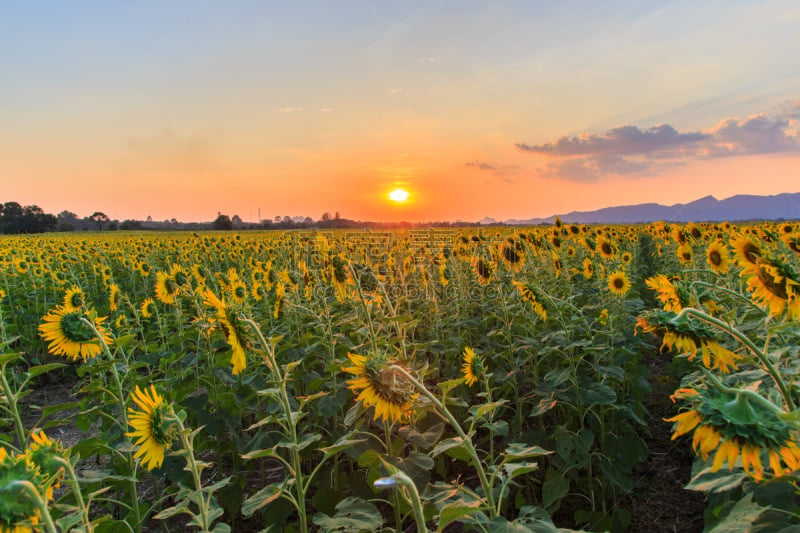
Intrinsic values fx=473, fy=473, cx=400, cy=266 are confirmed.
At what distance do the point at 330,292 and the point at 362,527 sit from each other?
591cm

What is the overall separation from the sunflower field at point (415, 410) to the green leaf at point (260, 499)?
0.04ft

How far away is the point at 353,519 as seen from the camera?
1.86 metres

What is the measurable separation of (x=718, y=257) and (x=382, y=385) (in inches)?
210

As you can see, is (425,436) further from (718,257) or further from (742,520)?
(718,257)

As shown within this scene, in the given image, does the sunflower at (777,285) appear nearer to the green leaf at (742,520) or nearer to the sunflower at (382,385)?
the green leaf at (742,520)

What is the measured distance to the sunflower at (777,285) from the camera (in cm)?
188

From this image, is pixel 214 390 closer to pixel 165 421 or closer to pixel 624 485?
pixel 165 421

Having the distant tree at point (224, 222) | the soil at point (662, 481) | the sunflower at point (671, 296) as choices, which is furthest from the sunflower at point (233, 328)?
the distant tree at point (224, 222)

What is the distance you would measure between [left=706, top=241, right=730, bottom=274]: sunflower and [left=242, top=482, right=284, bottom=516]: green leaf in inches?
209

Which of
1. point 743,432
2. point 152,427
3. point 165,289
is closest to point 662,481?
point 743,432

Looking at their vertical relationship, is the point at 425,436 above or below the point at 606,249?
below

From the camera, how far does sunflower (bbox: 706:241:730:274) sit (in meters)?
5.30

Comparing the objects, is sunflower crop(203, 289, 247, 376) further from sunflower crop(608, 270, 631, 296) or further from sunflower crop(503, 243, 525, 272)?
sunflower crop(503, 243, 525, 272)

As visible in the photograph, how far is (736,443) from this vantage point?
109cm
